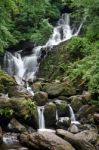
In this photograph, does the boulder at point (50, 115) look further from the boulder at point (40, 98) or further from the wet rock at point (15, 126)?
the wet rock at point (15, 126)

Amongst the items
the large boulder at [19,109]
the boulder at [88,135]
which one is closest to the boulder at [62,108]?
the large boulder at [19,109]

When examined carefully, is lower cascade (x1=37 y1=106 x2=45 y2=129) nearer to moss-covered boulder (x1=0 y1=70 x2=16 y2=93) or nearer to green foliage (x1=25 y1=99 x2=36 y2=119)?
green foliage (x1=25 y1=99 x2=36 y2=119)

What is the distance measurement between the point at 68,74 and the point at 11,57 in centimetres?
708

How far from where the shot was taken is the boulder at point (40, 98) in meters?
20.7

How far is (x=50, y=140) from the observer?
1505 cm

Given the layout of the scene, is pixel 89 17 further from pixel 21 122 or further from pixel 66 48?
pixel 21 122

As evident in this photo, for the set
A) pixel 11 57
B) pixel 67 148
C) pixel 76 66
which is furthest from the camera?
pixel 11 57

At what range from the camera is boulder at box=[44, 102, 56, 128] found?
18875 millimetres

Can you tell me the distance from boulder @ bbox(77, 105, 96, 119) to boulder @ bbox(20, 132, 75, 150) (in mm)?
4580

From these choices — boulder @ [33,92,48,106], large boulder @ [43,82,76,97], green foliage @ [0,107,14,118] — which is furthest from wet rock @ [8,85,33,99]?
green foliage @ [0,107,14,118]

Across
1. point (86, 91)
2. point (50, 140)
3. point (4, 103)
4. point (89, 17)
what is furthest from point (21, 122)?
point (89, 17)

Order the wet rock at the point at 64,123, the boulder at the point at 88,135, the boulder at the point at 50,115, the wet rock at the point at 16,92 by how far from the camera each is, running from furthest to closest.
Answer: the wet rock at the point at 16,92 → the boulder at the point at 50,115 → the wet rock at the point at 64,123 → the boulder at the point at 88,135

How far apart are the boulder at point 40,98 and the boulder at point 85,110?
2.09 meters

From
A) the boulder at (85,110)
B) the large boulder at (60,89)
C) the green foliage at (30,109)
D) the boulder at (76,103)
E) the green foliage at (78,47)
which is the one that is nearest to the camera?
the green foliage at (30,109)
